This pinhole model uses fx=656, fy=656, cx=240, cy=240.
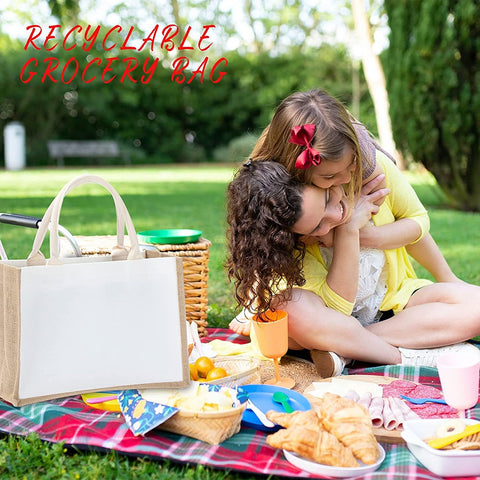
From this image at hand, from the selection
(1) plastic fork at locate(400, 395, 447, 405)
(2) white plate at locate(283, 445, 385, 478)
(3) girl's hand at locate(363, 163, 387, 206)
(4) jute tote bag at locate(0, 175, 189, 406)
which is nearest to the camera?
(2) white plate at locate(283, 445, 385, 478)

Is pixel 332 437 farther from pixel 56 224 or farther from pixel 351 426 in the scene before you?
pixel 56 224

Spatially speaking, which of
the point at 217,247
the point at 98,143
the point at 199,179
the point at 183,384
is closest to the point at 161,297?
the point at 183,384

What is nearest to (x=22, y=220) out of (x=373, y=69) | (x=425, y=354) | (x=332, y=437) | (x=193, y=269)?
(x=193, y=269)

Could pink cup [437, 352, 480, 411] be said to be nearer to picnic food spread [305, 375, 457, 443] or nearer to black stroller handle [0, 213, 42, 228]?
picnic food spread [305, 375, 457, 443]

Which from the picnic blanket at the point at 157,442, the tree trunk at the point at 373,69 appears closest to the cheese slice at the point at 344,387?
the picnic blanket at the point at 157,442

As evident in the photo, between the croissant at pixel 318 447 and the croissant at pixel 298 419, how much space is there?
0.02 m

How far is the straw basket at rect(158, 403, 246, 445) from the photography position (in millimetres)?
1679

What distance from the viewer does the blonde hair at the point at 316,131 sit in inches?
81.8

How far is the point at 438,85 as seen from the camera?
6738 millimetres

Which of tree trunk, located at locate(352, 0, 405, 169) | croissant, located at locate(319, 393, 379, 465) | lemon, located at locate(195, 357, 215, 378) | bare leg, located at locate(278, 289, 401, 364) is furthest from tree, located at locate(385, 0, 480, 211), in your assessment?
croissant, located at locate(319, 393, 379, 465)

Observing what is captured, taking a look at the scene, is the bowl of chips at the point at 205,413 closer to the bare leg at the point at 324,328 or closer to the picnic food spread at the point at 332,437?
the picnic food spread at the point at 332,437

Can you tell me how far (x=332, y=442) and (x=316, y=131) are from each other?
38.9 inches

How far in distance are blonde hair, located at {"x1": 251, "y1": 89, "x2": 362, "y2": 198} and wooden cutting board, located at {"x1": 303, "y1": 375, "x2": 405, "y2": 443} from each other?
1.99 feet

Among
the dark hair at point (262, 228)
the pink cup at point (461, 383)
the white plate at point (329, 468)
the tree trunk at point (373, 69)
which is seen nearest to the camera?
the white plate at point (329, 468)
